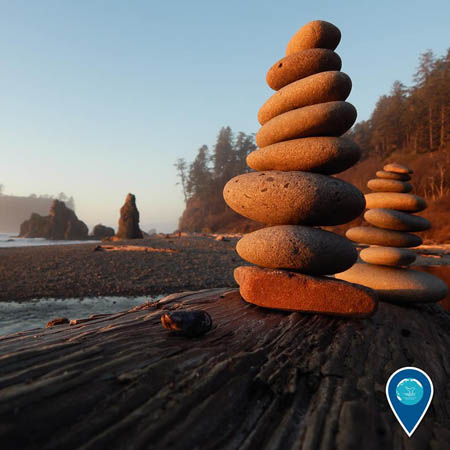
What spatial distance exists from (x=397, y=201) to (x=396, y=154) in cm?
5564

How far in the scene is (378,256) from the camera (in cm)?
506

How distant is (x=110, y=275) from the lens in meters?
10.2

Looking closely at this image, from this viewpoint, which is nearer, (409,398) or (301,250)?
(409,398)

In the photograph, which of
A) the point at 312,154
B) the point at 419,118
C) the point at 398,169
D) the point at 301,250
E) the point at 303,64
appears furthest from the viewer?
the point at 419,118

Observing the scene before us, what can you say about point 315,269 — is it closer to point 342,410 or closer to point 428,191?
point 342,410

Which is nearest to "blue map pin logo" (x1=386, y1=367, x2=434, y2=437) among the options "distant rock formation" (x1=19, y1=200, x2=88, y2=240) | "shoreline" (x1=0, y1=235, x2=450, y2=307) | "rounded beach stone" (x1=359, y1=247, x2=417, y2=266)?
"rounded beach stone" (x1=359, y1=247, x2=417, y2=266)

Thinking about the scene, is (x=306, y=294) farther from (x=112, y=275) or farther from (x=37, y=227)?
(x=37, y=227)

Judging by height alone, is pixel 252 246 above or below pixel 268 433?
above

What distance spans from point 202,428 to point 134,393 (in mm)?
464

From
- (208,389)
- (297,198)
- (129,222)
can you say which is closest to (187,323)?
(208,389)

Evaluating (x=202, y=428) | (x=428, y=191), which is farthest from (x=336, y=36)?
(x=428, y=191)

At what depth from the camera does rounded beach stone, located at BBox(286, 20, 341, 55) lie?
426 cm

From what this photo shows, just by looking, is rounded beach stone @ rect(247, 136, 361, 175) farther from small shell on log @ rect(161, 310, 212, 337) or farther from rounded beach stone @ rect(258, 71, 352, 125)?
small shell on log @ rect(161, 310, 212, 337)

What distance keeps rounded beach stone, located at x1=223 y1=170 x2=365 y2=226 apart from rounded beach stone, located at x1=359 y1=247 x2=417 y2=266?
163 cm
